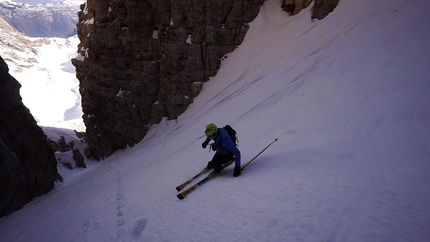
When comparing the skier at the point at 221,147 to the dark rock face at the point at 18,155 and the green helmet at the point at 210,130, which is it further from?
the dark rock face at the point at 18,155

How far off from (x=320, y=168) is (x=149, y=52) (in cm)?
2192

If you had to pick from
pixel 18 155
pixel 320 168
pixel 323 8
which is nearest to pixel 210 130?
pixel 320 168

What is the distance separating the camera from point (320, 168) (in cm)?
454

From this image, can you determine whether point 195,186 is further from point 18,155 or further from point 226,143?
point 18,155

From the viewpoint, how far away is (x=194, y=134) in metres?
14.6

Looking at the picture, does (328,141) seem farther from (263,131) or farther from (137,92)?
(137,92)

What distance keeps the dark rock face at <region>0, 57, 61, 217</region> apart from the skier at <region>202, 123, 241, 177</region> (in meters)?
11.3

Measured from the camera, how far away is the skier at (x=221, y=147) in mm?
5883

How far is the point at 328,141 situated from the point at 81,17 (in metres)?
33.7

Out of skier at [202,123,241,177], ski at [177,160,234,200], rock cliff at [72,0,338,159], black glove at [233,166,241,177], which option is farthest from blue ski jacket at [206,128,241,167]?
rock cliff at [72,0,338,159]

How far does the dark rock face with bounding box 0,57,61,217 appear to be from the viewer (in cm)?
1137

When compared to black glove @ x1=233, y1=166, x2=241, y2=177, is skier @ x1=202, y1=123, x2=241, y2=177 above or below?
above

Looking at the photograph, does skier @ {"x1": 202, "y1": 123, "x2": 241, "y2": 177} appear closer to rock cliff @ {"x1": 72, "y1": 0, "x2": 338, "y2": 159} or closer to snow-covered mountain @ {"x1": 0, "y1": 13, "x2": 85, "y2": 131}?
rock cliff @ {"x1": 72, "y1": 0, "x2": 338, "y2": 159}

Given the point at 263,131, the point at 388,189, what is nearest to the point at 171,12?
the point at 263,131
